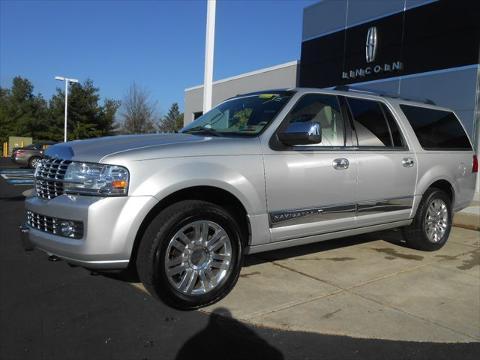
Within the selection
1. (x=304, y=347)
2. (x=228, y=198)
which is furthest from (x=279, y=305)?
(x=228, y=198)

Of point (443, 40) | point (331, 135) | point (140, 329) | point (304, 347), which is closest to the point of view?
point (304, 347)

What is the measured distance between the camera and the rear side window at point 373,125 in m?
5.06

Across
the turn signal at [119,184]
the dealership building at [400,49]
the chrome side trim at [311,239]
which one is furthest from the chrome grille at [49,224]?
the dealership building at [400,49]

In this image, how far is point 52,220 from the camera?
365 cm

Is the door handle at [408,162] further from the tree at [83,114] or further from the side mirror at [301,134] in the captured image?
the tree at [83,114]

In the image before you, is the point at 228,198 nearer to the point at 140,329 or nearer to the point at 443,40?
the point at 140,329

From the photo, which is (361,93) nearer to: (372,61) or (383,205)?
(383,205)

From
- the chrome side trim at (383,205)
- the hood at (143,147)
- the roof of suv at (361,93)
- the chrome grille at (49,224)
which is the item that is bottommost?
the chrome grille at (49,224)

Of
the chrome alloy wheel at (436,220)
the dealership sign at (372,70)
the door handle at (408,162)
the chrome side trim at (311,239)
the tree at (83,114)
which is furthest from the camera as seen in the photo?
the tree at (83,114)

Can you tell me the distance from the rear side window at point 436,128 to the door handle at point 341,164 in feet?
4.98

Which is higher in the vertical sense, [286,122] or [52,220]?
[286,122]

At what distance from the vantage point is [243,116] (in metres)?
4.75

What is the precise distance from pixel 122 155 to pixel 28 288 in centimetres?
188

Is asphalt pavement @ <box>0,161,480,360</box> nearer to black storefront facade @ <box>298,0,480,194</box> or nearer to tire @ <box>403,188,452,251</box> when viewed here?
tire @ <box>403,188,452,251</box>
